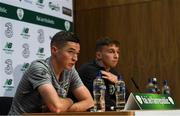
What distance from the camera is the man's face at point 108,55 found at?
3.54m

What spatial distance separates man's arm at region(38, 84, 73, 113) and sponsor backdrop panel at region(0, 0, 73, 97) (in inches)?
45.8

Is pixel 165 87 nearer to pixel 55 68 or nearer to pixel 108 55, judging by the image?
pixel 108 55

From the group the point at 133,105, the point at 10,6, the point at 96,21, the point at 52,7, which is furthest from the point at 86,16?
the point at 133,105

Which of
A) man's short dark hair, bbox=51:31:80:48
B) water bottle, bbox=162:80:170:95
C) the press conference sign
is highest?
man's short dark hair, bbox=51:31:80:48

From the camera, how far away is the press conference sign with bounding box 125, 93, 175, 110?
2214mm

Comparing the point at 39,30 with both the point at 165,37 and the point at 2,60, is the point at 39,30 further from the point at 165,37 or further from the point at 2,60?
the point at 165,37

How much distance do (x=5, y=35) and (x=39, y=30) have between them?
0.56 meters

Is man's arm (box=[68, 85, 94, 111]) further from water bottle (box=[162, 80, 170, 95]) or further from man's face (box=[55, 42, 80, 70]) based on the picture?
water bottle (box=[162, 80, 170, 95])

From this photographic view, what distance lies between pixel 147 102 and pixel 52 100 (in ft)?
1.98

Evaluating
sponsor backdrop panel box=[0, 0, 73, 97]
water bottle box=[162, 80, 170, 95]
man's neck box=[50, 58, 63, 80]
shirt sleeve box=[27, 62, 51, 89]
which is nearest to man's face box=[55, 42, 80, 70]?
man's neck box=[50, 58, 63, 80]

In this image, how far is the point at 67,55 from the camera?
2656mm

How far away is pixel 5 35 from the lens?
3.58 metres

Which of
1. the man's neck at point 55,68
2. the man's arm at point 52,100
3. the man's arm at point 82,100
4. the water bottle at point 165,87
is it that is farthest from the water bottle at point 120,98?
the water bottle at point 165,87

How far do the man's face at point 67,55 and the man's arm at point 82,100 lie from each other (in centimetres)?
27
